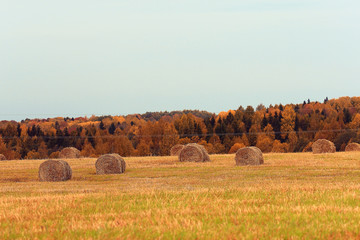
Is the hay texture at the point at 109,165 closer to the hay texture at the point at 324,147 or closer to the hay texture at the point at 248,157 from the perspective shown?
the hay texture at the point at 248,157

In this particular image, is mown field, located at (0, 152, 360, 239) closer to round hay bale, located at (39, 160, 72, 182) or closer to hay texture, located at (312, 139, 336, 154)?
round hay bale, located at (39, 160, 72, 182)

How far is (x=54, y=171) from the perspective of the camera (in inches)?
1150

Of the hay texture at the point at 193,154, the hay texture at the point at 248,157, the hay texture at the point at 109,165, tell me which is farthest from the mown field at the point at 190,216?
the hay texture at the point at 193,154

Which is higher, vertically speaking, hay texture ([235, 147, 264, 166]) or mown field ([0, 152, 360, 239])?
mown field ([0, 152, 360, 239])

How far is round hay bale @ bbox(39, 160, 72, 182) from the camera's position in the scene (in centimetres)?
2912

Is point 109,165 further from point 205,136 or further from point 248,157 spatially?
point 205,136

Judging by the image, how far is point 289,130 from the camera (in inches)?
4756

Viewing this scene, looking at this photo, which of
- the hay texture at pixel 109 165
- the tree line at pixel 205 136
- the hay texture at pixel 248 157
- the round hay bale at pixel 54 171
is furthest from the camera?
the tree line at pixel 205 136

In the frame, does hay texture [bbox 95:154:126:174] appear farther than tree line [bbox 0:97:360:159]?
No

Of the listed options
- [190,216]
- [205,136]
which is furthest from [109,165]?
[205,136]

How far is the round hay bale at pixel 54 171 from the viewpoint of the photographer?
29.1 metres

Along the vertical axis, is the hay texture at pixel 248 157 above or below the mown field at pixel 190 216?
below

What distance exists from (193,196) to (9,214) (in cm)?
458

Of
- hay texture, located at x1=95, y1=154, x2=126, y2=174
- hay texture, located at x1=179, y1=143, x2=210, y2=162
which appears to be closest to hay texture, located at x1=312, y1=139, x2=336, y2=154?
hay texture, located at x1=179, y1=143, x2=210, y2=162
